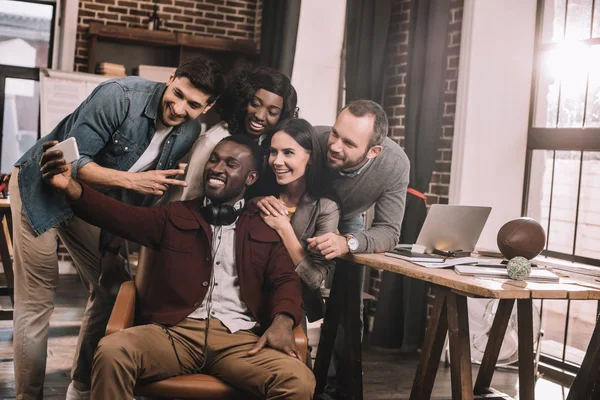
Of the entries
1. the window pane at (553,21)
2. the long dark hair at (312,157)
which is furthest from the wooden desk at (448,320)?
the window pane at (553,21)

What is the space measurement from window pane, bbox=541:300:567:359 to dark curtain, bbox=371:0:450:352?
2.38 ft

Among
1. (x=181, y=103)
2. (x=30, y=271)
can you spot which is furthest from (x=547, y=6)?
(x=30, y=271)

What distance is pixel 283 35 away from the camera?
469cm

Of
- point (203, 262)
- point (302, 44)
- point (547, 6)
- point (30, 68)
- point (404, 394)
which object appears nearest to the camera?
point (203, 262)

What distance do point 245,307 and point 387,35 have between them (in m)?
2.74

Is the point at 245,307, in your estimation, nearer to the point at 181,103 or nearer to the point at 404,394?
the point at 181,103

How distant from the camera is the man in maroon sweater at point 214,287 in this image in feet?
8.18

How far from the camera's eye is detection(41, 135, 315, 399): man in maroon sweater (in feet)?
8.18

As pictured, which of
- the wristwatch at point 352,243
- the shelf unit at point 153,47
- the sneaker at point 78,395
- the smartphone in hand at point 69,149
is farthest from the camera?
the shelf unit at point 153,47

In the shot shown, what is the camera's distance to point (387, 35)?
4.98 m

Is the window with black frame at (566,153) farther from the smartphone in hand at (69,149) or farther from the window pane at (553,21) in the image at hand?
the smartphone in hand at (69,149)

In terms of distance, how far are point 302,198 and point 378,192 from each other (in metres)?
0.32

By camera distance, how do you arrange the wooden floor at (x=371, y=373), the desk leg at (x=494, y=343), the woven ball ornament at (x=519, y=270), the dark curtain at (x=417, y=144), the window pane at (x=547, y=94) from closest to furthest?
the woven ball ornament at (x=519, y=270) < the desk leg at (x=494, y=343) < the wooden floor at (x=371, y=373) < the window pane at (x=547, y=94) < the dark curtain at (x=417, y=144)

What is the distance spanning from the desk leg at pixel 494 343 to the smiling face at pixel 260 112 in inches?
55.7
